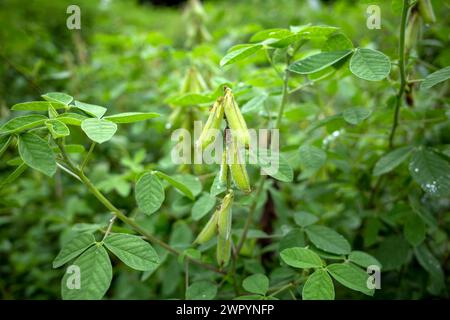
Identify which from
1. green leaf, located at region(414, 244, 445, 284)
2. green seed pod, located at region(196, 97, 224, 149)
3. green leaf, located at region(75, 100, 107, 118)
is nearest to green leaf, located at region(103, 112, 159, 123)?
green leaf, located at region(75, 100, 107, 118)

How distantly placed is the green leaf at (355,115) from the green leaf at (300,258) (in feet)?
1.34

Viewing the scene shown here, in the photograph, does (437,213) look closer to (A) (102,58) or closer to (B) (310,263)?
(B) (310,263)

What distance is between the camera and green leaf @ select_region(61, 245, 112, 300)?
2.50 feet

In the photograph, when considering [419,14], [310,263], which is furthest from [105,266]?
[419,14]

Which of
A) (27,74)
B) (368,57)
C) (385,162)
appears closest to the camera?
(368,57)

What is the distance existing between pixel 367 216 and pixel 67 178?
161 centimetres

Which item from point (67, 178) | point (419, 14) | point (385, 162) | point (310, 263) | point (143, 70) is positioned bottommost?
point (67, 178)

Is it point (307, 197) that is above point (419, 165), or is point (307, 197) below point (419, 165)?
below

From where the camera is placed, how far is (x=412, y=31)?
3.93 feet

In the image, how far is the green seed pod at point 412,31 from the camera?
119 cm

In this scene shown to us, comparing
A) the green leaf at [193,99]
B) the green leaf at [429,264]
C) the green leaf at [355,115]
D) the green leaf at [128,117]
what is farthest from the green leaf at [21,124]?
the green leaf at [429,264]

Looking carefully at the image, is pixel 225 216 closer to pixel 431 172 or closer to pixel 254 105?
pixel 254 105

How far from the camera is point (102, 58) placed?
2.18 metres

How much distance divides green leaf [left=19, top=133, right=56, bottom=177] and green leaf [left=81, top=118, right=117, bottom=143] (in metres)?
0.10
